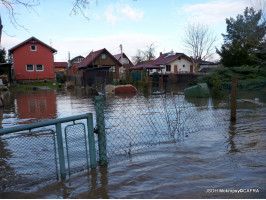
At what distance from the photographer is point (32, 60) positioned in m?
35.2

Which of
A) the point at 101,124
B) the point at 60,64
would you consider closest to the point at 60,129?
the point at 101,124

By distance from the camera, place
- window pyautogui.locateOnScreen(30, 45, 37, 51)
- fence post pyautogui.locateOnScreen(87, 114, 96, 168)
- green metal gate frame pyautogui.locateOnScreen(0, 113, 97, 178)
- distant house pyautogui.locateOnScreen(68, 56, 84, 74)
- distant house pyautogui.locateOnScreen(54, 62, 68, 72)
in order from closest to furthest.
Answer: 1. green metal gate frame pyautogui.locateOnScreen(0, 113, 97, 178)
2. fence post pyautogui.locateOnScreen(87, 114, 96, 168)
3. window pyautogui.locateOnScreen(30, 45, 37, 51)
4. distant house pyautogui.locateOnScreen(68, 56, 84, 74)
5. distant house pyautogui.locateOnScreen(54, 62, 68, 72)

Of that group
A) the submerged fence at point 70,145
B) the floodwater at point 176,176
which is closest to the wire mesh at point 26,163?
the submerged fence at point 70,145

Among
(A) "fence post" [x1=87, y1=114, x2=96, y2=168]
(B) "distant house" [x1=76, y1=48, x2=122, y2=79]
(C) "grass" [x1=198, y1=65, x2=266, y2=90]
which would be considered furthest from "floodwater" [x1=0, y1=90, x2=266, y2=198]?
(B) "distant house" [x1=76, y1=48, x2=122, y2=79]

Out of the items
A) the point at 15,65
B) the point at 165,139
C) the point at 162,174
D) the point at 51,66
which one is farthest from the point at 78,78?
the point at 162,174

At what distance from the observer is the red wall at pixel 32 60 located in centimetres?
3447

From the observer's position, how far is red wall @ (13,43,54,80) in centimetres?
3447

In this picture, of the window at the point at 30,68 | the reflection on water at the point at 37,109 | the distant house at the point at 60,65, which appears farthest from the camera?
the distant house at the point at 60,65

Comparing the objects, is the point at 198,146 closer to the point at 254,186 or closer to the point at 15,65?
the point at 254,186

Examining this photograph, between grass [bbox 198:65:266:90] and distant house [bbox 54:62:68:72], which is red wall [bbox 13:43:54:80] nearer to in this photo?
grass [bbox 198:65:266:90]

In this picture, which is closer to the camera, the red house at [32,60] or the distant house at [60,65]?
the red house at [32,60]

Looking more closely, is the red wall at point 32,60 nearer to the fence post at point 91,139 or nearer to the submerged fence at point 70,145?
the submerged fence at point 70,145

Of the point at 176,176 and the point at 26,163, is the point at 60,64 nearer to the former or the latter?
the point at 26,163

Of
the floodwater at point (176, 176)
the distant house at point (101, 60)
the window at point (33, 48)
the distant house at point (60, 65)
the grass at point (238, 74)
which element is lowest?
the floodwater at point (176, 176)
